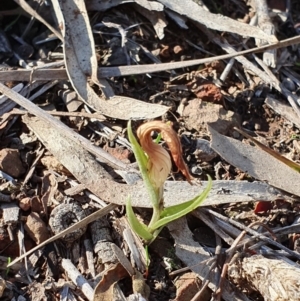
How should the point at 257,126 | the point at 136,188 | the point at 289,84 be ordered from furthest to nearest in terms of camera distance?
1. the point at 289,84
2. the point at 257,126
3. the point at 136,188

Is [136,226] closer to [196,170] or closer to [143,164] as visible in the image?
[143,164]

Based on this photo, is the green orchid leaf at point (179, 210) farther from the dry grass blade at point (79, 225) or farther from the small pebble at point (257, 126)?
the small pebble at point (257, 126)

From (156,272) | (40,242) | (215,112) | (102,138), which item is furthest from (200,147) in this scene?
(40,242)

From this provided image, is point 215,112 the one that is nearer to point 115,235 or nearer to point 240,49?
point 240,49

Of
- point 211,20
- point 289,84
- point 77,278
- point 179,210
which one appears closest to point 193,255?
point 179,210

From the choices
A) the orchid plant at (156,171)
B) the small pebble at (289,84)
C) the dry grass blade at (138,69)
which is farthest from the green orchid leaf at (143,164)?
the small pebble at (289,84)

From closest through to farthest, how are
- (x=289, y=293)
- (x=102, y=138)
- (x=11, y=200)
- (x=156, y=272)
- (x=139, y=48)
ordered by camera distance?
(x=289, y=293), (x=156, y=272), (x=11, y=200), (x=102, y=138), (x=139, y=48)
